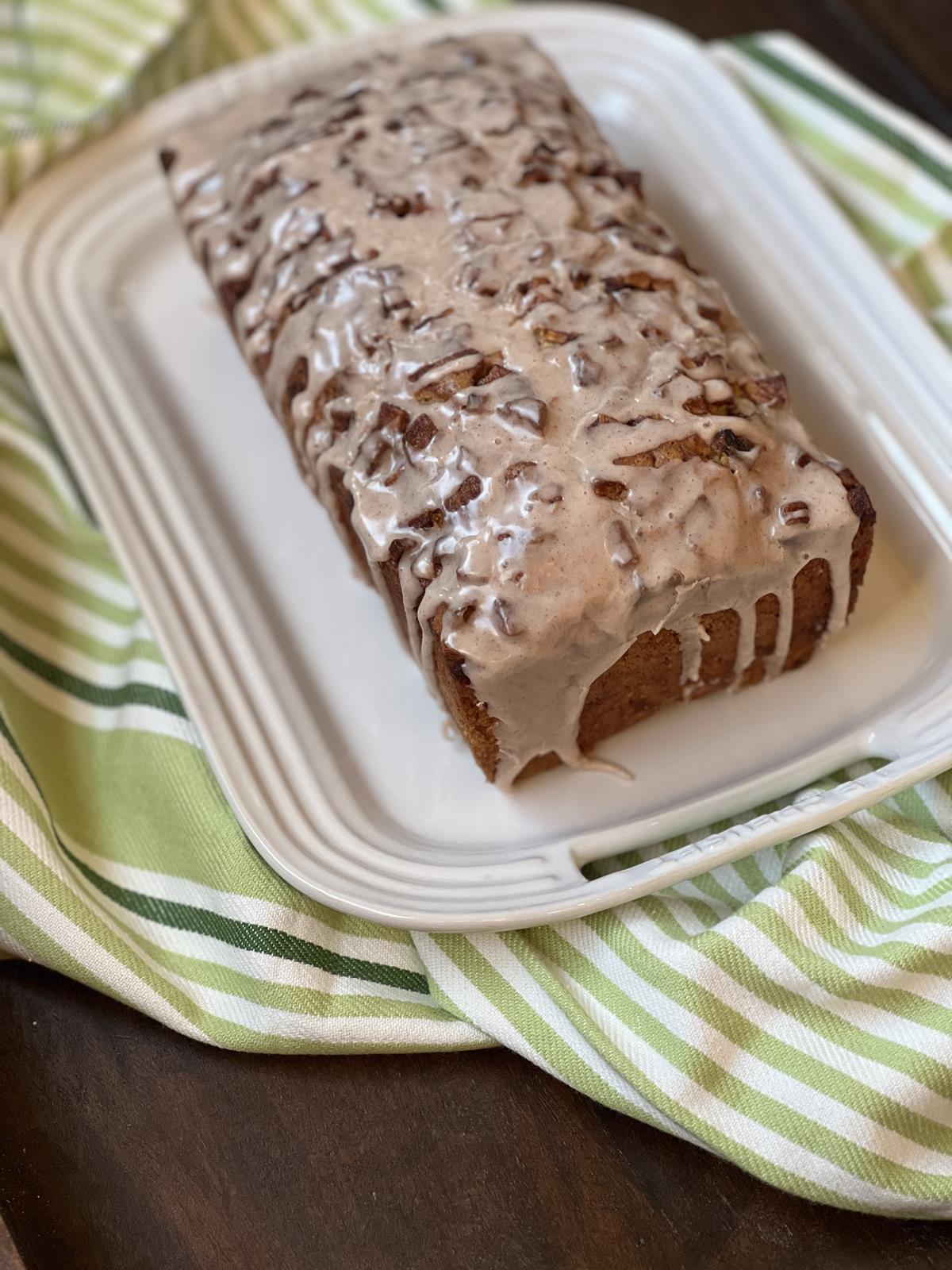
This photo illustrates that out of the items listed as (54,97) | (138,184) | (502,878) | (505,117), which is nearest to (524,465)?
(502,878)

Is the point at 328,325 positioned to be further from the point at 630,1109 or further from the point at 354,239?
the point at 630,1109

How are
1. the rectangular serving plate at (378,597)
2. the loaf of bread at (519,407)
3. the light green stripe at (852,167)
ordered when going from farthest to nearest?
the light green stripe at (852,167)
the rectangular serving plate at (378,597)
the loaf of bread at (519,407)

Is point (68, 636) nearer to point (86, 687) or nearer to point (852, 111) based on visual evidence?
point (86, 687)

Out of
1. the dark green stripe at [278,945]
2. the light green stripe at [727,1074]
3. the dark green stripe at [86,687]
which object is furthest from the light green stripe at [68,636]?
the light green stripe at [727,1074]

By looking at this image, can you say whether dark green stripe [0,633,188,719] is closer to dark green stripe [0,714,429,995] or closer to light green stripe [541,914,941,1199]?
dark green stripe [0,714,429,995]

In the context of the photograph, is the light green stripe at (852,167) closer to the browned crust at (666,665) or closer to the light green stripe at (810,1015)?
the browned crust at (666,665)

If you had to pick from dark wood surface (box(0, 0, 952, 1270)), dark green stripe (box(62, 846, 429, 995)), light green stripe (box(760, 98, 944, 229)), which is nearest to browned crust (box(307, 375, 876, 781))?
dark green stripe (box(62, 846, 429, 995))

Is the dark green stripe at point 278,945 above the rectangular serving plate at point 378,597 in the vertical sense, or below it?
below

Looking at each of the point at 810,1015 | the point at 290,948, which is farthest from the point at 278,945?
the point at 810,1015
